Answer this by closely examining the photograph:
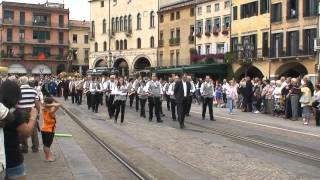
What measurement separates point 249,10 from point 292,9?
6.99 metres

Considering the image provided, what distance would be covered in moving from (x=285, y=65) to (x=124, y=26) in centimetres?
3926

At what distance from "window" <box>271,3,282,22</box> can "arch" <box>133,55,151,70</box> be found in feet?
103

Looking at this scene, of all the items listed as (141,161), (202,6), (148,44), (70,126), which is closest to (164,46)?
(148,44)

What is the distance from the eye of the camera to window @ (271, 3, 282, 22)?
180 ft

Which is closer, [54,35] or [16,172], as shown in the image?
[16,172]

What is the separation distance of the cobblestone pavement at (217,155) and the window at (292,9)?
113 ft

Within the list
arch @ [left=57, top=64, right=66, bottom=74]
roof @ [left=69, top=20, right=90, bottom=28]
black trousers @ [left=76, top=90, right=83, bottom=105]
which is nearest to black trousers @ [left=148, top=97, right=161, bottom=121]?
black trousers @ [left=76, top=90, right=83, bottom=105]

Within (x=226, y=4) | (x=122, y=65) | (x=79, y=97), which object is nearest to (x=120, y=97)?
(x=79, y=97)

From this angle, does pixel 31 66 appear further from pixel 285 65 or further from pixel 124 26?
pixel 285 65

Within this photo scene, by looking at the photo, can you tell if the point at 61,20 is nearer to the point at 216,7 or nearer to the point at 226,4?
the point at 216,7

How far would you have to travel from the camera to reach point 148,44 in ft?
274

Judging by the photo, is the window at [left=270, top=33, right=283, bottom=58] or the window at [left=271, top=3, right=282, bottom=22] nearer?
the window at [left=270, top=33, right=283, bottom=58]

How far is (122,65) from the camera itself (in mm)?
91812

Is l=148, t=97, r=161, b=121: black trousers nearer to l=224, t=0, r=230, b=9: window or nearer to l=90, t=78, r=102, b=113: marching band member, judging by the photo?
l=90, t=78, r=102, b=113: marching band member
